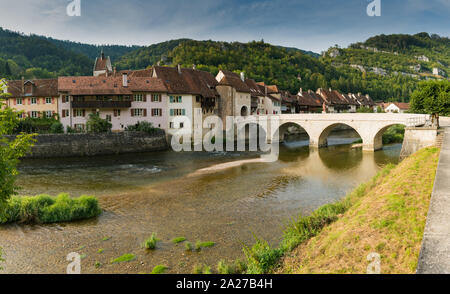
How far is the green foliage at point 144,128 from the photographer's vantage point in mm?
38744

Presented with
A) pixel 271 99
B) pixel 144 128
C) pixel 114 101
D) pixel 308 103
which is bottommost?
pixel 144 128

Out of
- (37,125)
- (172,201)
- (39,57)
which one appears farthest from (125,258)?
(39,57)

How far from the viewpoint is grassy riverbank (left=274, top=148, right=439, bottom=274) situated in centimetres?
727

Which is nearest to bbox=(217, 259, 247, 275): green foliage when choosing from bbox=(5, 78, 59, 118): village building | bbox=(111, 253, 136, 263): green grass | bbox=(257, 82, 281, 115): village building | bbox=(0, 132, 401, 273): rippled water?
bbox=(0, 132, 401, 273): rippled water

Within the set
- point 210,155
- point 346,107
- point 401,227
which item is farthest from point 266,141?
point 346,107

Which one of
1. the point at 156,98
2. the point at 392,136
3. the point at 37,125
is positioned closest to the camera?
the point at 37,125

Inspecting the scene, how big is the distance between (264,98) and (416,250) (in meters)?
55.7

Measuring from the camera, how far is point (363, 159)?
31.8 metres

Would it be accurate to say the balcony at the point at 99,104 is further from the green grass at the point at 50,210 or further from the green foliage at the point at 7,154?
the green foliage at the point at 7,154

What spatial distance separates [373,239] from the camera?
8273 millimetres

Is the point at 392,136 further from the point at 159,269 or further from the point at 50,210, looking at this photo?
the point at 50,210

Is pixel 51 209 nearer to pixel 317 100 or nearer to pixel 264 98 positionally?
pixel 264 98

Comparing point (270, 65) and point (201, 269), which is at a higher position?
point (270, 65)

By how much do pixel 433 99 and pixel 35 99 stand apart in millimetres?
44325
